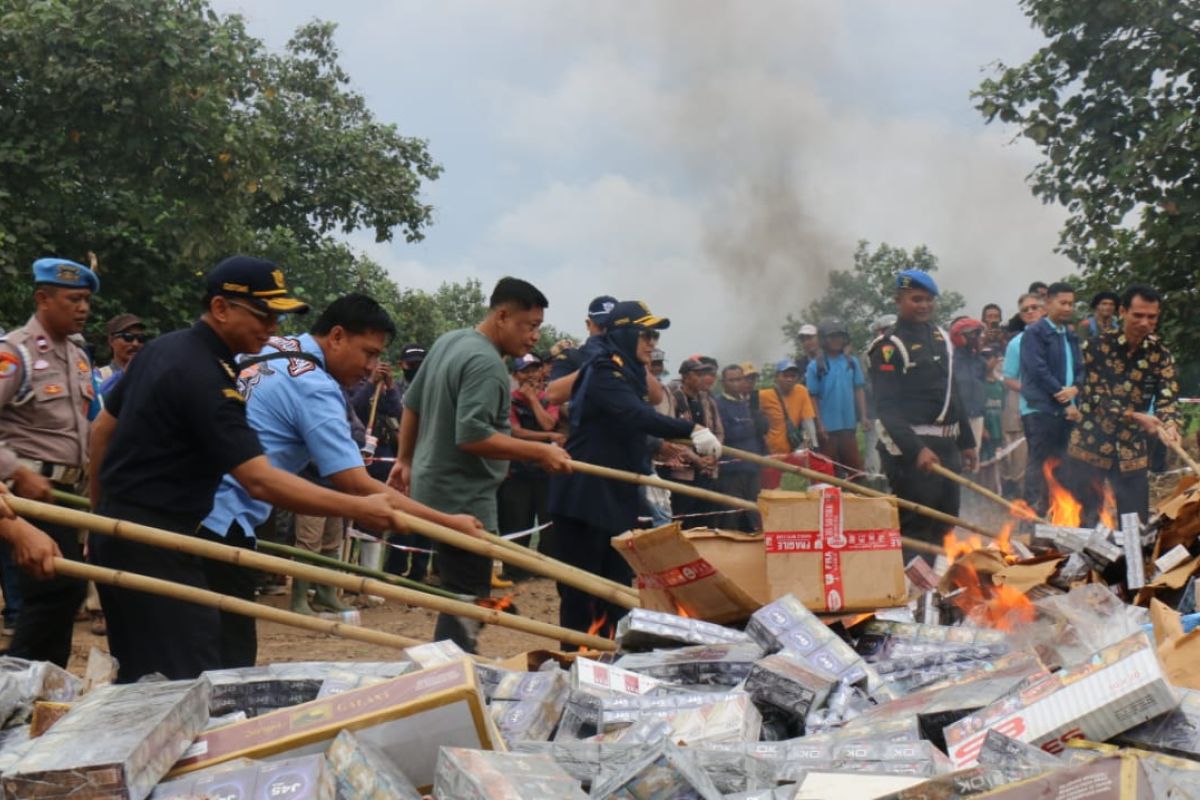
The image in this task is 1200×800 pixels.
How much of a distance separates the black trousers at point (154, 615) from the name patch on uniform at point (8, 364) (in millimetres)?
1888

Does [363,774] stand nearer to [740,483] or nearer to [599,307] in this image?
[599,307]

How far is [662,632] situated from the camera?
4738 millimetres

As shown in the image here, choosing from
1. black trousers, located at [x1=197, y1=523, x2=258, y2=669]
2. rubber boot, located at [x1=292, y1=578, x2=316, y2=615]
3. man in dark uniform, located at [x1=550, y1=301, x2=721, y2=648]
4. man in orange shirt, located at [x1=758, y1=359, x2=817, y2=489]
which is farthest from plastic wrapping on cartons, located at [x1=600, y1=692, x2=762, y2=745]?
man in orange shirt, located at [x1=758, y1=359, x2=817, y2=489]

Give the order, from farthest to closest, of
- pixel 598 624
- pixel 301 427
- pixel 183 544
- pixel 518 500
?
pixel 518 500 < pixel 598 624 < pixel 301 427 < pixel 183 544

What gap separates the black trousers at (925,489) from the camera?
7863 millimetres

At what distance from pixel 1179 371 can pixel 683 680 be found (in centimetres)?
1130

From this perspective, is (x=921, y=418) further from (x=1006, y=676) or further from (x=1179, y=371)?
(x=1179, y=371)

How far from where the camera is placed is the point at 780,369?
482 inches

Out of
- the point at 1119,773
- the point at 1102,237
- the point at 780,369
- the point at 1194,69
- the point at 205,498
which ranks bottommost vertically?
the point at 1119,773

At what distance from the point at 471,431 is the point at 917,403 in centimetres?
343

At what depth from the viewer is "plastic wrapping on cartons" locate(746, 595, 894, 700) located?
4348 mm

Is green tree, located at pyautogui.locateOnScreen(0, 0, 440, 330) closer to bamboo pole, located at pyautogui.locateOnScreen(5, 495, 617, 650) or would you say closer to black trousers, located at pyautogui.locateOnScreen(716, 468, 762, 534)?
black trousers, located at pyautogui.locateOnScreen(716, 468, 762, 534)

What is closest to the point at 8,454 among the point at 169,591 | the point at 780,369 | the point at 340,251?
the point at 169,591

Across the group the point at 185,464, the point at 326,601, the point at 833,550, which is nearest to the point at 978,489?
the point at 833,550
